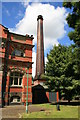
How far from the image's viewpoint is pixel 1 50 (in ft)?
66.8

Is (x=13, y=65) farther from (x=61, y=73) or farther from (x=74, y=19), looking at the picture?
(x=74, y=19)

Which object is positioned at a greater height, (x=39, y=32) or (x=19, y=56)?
(x=39, y=32)

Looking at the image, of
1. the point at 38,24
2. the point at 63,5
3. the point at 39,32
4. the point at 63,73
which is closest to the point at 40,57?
the point at 39,32

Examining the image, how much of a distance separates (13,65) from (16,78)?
89.0 inches

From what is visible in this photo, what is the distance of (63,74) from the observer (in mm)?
19766

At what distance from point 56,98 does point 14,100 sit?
435 inches

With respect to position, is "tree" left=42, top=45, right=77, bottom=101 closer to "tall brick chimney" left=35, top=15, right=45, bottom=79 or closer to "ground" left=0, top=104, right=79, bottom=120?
"ground" left=0, top=104, right=79, bottom=120

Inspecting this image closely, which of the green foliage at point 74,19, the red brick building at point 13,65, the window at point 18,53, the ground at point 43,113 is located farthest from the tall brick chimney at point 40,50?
the green foliage at point 74,19

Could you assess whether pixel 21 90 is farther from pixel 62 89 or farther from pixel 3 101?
pixel 62 89

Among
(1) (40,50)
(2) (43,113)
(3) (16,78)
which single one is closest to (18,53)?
(3) (16,78)

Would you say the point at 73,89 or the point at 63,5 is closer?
the point at 63,5

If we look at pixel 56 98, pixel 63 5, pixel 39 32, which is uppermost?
pixel 39 32

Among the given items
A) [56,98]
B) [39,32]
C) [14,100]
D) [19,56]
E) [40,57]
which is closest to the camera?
[14,100]

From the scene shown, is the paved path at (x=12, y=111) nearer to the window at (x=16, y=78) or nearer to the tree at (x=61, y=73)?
the tree at (x=61, y=73)
